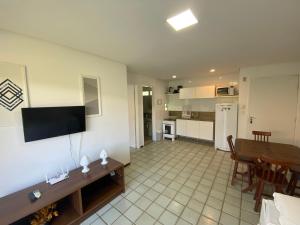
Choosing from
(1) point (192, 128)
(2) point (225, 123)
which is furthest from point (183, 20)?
(1) point (192, 128)

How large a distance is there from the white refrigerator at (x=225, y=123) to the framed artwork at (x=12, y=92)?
→ 4.25 metres

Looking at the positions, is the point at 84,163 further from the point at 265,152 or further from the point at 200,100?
the point at 200,100

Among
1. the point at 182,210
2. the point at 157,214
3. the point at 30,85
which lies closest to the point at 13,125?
the point at 30,85

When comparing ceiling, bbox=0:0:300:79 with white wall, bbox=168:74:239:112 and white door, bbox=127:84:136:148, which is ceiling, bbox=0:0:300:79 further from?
white wall, bbox=168:74:239:112

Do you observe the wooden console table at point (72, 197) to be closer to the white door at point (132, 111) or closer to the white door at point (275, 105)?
the white door at point (132, 111)

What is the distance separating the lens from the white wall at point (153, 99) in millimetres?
4219

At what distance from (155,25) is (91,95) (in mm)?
1536

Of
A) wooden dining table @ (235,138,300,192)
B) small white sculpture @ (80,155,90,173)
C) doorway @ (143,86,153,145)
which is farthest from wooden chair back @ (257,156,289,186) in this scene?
doorway @ (143,86,153,145)

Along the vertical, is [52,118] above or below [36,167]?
above

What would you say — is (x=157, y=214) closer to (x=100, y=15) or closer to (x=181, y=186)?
(x=181, y=186)

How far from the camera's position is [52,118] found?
6.14 feet

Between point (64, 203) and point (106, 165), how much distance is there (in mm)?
713

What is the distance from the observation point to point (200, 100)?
5113 mm

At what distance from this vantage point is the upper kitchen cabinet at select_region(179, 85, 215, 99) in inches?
178
